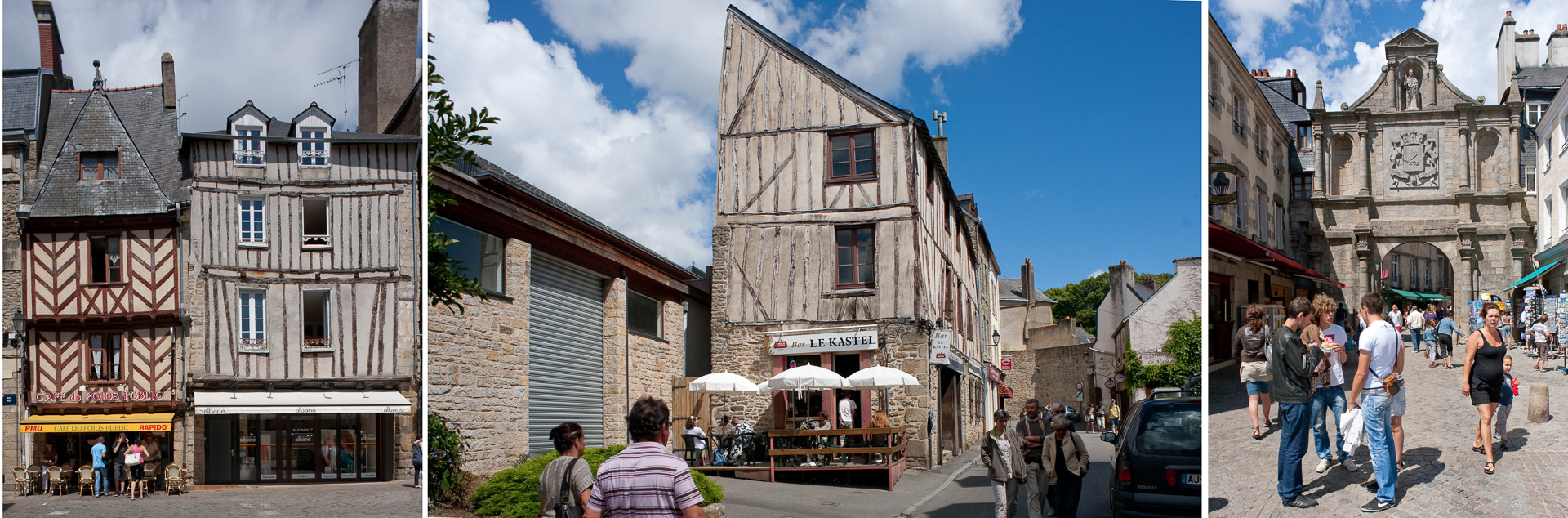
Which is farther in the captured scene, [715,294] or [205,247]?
Result: [715,294]

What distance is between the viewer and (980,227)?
4660 mm

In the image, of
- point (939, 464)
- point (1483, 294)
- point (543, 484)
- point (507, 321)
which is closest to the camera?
point (543, 484)

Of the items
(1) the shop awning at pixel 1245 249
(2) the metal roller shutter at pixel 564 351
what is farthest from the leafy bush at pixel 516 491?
(1) the shop awning at pixel 1245 249

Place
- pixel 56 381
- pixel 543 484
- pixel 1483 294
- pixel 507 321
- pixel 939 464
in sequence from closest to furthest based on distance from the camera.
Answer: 1. pixel 543 484
2. pixel 56 381
3. pixel 507 321
4. pixel 939 464
5. pixel 1483 294

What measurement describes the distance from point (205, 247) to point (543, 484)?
81.4 inches

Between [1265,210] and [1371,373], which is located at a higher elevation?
[1265,210]

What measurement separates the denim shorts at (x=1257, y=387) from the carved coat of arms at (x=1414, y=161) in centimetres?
527

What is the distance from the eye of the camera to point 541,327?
5.00m

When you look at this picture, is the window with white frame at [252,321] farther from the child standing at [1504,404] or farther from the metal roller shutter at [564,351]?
the child standing at [1504,404]

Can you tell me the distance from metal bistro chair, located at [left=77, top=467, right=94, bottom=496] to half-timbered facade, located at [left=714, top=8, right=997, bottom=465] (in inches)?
113

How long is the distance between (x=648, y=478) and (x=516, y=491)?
1.86 meters

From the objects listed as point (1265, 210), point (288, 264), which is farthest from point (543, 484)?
point (1265, 210)

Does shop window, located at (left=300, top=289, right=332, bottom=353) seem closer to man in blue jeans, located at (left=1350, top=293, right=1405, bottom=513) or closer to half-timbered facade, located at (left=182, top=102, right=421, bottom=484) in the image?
half-timbered facade, located at (left=182, top=102, right=421, bottom=484)

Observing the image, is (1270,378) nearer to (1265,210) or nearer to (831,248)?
(1265,210)
